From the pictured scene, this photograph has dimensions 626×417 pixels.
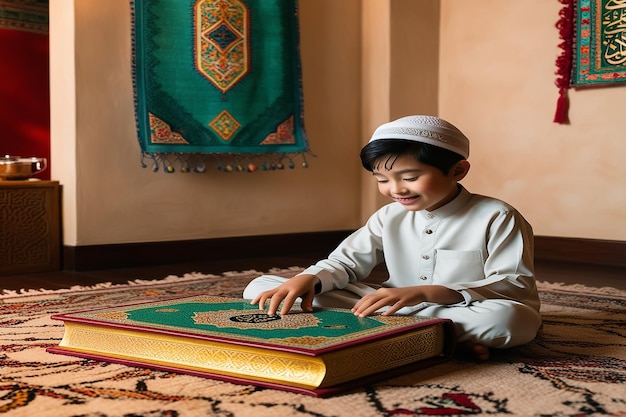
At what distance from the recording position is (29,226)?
3578mm

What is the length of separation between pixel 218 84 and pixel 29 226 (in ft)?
3.66

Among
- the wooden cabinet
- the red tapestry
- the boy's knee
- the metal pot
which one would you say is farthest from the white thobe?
the red tapestry

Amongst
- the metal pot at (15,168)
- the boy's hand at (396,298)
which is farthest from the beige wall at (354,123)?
the boy's hand at (396,298)

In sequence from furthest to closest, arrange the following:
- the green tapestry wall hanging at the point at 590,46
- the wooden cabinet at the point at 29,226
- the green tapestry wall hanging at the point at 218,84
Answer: the green tapestry wall hanging at the point at 590,46
the green tapestry wall hanging at the point at 218,84
the wooden cabinet at the point at 29,226

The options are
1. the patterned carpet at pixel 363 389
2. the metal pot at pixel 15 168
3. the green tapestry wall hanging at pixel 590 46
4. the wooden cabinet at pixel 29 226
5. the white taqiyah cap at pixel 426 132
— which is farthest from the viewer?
the green tapestry wall hanging at pixel 590 46

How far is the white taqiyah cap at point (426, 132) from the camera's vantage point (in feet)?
5.69

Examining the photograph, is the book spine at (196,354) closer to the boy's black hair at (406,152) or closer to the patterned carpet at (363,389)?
the patterned carpet at (363,389)

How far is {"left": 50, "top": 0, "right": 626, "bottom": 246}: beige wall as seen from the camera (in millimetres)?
3682

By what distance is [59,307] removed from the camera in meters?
2.47

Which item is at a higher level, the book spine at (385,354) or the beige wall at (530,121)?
the beige wall at (530,121)

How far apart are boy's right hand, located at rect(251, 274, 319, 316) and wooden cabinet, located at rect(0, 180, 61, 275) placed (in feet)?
6.83

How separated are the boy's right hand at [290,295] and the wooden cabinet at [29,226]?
2083 mm

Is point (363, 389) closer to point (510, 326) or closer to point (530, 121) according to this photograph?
point (510, 326)

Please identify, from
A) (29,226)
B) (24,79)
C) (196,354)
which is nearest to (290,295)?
(196,354)
